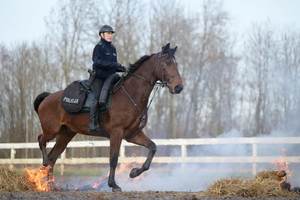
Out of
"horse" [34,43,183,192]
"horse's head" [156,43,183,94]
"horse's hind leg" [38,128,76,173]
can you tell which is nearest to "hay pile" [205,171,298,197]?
"horse" [34,43,183,192]

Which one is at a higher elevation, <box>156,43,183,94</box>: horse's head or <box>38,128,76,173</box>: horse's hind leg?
<box>156,43,183,94</box>: horse's head

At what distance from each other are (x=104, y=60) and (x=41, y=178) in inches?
110

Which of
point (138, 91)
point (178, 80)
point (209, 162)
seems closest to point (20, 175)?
point (138, 91)

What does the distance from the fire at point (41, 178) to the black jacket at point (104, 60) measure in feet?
7.82

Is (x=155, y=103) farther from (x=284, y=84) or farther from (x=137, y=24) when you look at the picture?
(x=284, y=84)

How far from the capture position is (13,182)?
302 inches

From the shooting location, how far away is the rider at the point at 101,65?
8281 millimetres

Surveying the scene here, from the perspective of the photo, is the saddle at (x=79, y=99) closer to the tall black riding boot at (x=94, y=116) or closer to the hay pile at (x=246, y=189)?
the tall black riding boot at (x=94, y=116)

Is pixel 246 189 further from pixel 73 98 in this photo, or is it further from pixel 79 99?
pixel 73 98

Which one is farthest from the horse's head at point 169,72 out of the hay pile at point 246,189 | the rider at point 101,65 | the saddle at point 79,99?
the hay pile at point 246,189

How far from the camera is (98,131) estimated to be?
8.44 m

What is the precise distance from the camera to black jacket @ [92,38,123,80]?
8297mm

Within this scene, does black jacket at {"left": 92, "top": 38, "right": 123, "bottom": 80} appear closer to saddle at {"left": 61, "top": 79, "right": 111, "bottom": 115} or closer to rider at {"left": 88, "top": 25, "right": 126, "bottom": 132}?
rider at {"left": 88, "top": 25, "right": 126, "bottom": 132}

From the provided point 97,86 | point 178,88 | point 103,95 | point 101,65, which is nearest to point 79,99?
point 97,86
